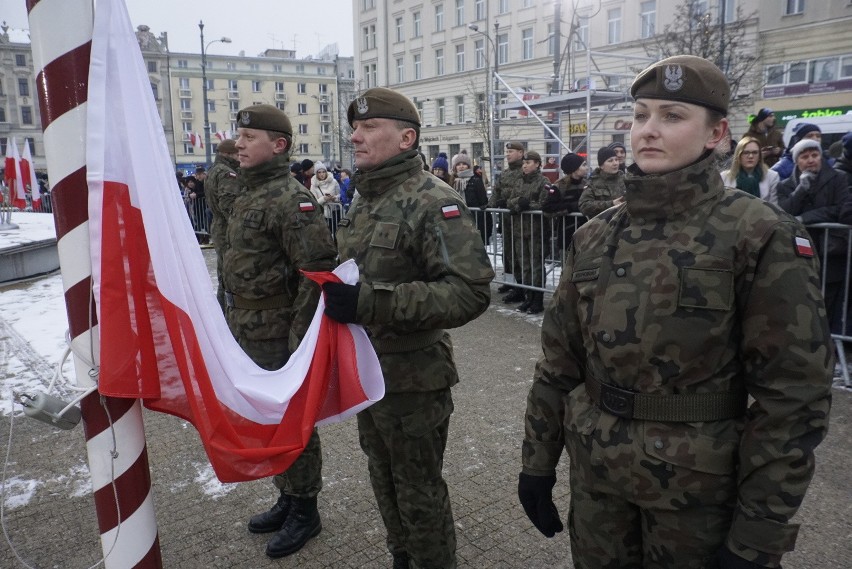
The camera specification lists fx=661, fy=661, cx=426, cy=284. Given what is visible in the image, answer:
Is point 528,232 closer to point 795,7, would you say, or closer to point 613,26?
point 795,7

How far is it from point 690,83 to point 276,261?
2.43 m

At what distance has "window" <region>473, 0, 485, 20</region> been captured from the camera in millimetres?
47656

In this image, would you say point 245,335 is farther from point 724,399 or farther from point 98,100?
point 724,399

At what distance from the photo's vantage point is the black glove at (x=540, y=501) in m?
2.14

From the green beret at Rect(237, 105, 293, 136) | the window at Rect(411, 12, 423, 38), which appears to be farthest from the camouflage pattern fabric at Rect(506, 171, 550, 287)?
the window at Rect(411, 12, 423, 38)

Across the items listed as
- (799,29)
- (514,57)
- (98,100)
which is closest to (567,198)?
(98,100)

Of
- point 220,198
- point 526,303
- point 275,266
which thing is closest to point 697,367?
point 275,266

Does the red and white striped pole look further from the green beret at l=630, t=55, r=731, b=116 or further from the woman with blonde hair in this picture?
the woman with blonde hair

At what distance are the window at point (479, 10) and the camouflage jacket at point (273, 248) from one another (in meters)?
48.0

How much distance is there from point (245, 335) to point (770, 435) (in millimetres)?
2716

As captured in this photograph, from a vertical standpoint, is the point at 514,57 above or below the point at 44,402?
above

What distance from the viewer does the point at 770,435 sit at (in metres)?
1.68

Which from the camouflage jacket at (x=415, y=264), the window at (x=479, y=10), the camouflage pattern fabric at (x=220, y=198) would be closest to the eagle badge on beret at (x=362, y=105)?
the camouflage jacket at (x=415, y=264)

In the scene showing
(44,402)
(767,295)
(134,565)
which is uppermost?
(767,295)
